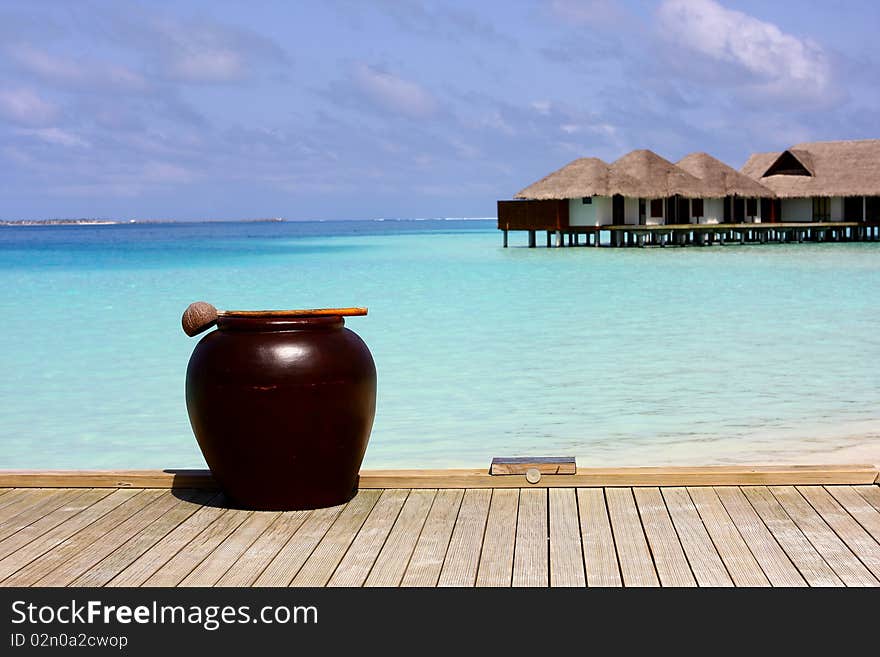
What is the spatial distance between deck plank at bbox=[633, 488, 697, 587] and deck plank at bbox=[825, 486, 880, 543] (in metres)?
0.65

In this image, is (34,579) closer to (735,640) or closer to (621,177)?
(735,640)

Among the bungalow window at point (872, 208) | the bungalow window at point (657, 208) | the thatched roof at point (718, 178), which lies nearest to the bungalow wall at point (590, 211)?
the bungalow window at point (657, 208)

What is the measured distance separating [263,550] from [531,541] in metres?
0.89

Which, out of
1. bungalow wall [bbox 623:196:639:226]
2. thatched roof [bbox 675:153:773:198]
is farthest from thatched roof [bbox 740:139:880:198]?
bungalow wall [bbox 623:196:639:226]

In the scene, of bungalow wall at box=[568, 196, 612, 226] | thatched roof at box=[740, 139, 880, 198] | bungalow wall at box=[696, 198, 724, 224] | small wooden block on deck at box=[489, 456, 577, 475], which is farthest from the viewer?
thatched roof at box=[740, 139, 880, 198]

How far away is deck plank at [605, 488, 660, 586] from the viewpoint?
3.49 metres

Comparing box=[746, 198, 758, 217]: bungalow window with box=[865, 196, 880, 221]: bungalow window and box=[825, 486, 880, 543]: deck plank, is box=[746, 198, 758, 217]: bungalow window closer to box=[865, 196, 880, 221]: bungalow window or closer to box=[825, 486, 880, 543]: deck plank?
box=[865, 196, 880, 221]: bungalow window

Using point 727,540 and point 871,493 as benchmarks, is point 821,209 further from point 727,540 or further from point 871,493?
point 727,540

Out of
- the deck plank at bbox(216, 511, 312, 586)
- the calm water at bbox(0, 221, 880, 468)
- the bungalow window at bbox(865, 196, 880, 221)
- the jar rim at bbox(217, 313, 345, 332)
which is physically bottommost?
the calm water at bbox(0, 221, 880, 468)

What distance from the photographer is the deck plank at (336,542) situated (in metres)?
3.54

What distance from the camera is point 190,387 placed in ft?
14.3

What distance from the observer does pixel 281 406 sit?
4.20m

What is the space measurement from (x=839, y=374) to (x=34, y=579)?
10.1 metres

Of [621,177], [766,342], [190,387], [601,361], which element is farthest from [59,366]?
[621,177]
